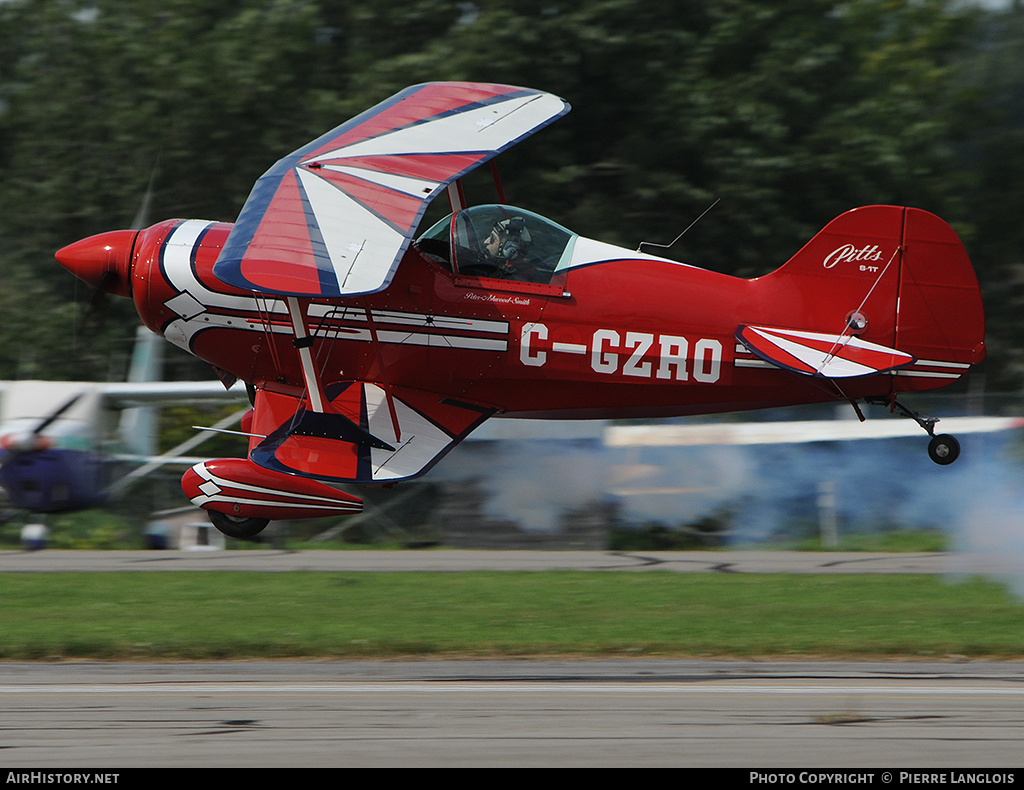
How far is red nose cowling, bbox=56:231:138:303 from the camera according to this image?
31.4ft

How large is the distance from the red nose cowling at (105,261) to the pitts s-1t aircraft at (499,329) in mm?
89

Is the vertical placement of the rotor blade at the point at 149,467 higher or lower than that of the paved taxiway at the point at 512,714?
lower

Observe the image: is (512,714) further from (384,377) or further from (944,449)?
(944,449)

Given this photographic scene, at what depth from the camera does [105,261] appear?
31.5ft

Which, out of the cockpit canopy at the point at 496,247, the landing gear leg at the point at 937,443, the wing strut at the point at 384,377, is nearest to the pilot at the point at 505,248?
the cockpit canopy at the point at 496,247

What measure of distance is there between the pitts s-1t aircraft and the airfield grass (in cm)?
148

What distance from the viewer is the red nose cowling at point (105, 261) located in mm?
9570

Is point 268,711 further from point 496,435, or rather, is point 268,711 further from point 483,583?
point 496,435

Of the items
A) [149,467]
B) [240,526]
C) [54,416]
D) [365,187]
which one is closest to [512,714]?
[240,526]

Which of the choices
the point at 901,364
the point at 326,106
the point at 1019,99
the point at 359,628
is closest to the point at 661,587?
the point at 359,628

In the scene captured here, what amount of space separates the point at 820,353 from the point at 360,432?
11.9 ft

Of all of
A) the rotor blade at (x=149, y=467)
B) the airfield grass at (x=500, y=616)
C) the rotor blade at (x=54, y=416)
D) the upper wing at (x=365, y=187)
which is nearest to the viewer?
the upper wing at (x=365, y=187)

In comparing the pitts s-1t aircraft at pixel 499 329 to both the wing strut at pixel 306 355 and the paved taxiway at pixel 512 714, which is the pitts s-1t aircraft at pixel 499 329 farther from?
the paved taxiway at pixel 512 714

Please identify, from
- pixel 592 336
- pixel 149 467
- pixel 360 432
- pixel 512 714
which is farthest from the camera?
pixel 149 467
